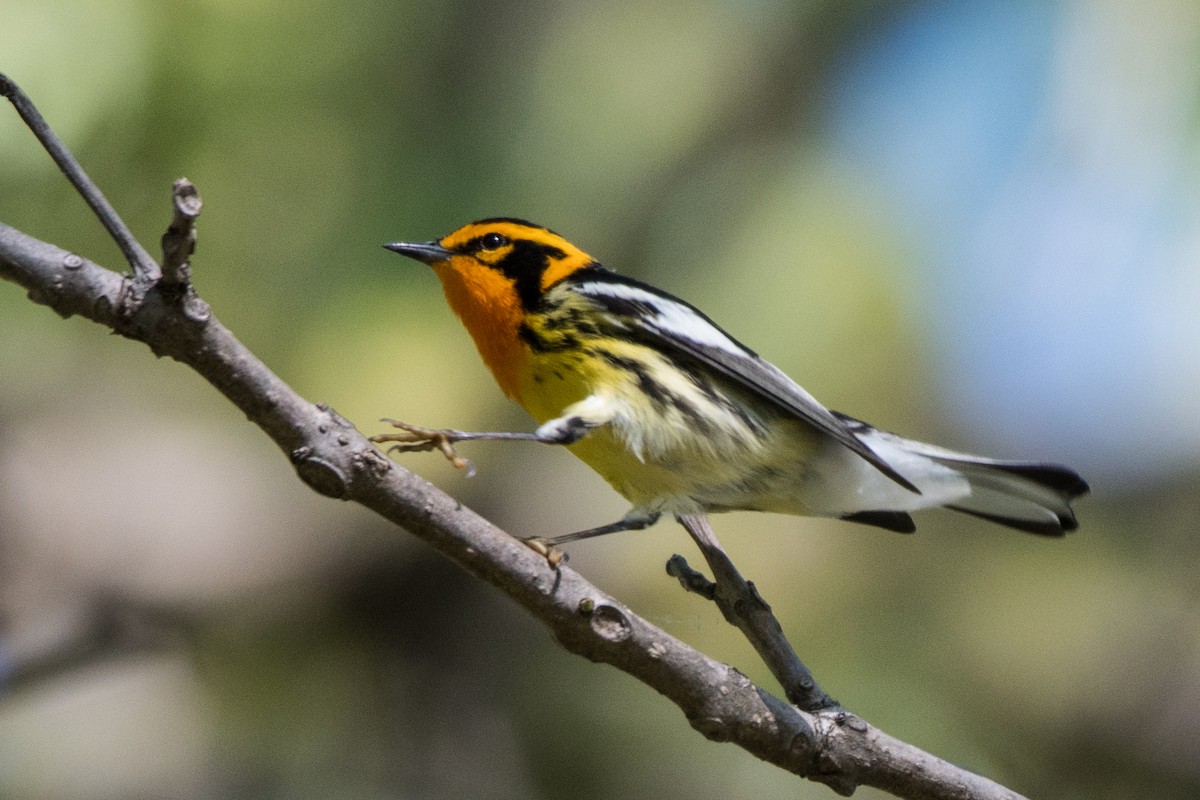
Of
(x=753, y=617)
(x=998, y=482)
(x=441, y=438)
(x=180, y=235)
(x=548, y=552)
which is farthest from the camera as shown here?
(x=998, y=482)

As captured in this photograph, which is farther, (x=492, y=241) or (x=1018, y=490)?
(x=492, y=241)

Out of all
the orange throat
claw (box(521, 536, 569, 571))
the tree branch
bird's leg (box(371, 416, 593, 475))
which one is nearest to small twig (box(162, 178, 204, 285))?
the tree branch

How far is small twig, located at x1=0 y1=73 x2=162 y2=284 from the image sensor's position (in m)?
1.35

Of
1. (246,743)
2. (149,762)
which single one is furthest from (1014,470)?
(149,762)

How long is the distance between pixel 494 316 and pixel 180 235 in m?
1.18

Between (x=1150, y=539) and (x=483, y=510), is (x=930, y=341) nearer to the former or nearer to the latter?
(x=1150, y=539)

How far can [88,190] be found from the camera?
1.35m

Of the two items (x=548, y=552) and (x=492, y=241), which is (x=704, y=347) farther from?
(x=548, y=552)

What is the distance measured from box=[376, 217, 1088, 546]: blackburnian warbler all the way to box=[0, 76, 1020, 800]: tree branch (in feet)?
1.00

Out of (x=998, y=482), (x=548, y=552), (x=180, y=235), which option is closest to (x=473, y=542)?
(x=548, y=552)

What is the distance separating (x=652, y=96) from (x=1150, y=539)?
260 cm

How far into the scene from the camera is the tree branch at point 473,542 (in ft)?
4.58

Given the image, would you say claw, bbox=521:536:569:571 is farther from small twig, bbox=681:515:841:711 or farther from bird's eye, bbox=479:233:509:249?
bird's eye, bbox=479:233:509:249

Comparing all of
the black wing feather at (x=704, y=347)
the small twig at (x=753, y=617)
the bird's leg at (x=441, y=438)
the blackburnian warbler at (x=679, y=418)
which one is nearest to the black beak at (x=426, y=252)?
the blackburnian warbler at (x=679, y=418)
